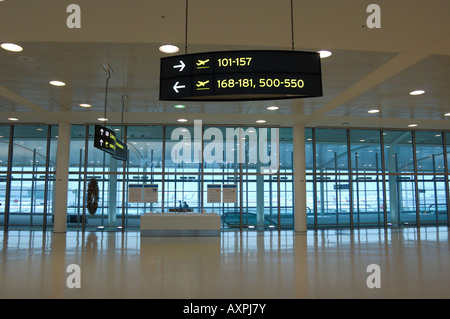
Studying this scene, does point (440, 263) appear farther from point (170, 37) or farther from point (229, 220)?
point (229, 220)

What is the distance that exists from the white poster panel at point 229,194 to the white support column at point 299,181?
2.45 meters

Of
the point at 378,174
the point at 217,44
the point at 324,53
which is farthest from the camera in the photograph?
the point at 378,174

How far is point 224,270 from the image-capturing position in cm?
589

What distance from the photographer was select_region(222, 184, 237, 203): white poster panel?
14367mm

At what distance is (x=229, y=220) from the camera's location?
14.9m

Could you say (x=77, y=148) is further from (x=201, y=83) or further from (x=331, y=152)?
(x=201, y=83)

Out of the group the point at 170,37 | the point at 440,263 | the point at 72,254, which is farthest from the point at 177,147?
the point at 440,263

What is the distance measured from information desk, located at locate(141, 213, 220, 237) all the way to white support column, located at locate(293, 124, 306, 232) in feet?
12.2

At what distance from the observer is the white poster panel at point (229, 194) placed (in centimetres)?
1437

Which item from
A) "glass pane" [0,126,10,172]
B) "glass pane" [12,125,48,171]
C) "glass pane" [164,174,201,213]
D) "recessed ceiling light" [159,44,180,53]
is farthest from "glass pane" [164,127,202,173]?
"recessed ceiling light" [159,44,180,53]

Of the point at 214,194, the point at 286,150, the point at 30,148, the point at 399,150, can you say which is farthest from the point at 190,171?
the point at 399,150

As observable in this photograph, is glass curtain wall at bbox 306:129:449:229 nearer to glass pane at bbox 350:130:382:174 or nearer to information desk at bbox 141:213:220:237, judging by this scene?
glass pane at bbox 350:130:382:174
